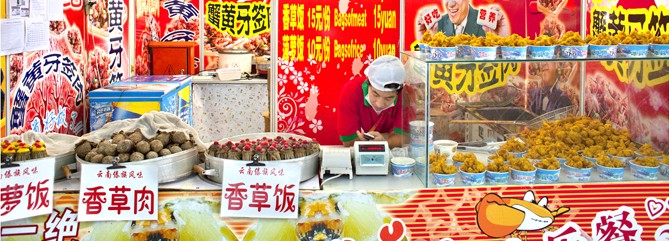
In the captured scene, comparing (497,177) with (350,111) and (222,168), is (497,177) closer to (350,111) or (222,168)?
(222,168)

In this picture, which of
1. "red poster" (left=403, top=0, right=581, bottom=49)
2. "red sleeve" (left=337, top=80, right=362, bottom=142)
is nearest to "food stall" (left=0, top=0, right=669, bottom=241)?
"red sleeve" (left=337, top=80, right=362, bottom=142)

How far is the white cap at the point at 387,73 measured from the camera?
3850 millimetres

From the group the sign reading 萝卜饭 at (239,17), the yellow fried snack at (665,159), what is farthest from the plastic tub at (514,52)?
the sign reading 萝卜饭 at (239,17)

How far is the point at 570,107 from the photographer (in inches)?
143

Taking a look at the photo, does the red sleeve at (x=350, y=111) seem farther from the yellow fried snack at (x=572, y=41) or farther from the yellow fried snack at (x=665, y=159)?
the yellow fried snack at (x=665, y=159)

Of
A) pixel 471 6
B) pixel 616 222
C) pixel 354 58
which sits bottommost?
pixel 616 222

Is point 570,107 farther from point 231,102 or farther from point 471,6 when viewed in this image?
point 231,102

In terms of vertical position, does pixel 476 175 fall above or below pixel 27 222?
above

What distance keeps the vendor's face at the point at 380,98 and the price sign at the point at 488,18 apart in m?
1.63

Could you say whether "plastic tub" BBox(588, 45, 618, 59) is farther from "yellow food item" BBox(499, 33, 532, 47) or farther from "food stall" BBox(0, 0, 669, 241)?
"yellow food item" BBox(499, 33, 532, 47)

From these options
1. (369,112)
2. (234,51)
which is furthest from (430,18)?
(234,51)

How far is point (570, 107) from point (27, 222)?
278 cm

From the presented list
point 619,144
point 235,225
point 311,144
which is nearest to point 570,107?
point 619,144

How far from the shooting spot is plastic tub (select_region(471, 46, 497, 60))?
3.02 metres
